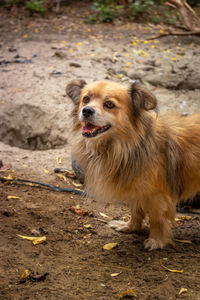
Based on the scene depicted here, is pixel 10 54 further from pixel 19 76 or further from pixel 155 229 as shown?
pixel 155 229

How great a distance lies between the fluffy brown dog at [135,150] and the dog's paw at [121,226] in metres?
0.39

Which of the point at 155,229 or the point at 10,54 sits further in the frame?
the point at 10,54

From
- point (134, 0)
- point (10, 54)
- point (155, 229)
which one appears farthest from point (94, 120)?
point (134, 0)

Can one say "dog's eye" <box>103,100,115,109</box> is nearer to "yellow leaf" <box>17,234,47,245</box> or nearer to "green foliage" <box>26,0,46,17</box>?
"yellow leaf" <box>17,234,47,245</box>

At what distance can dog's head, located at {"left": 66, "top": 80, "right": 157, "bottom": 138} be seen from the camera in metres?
3.28

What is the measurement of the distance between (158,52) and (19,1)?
5350mm

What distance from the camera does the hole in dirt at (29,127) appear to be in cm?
617

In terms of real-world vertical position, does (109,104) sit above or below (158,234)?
above

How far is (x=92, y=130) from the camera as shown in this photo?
333 cm

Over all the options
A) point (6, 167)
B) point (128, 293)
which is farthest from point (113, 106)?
point (6, 167)

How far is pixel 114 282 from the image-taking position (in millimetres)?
2871

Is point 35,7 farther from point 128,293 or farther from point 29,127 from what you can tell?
point 128,293

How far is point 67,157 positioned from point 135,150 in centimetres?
237

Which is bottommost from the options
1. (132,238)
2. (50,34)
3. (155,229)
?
(132,238)
